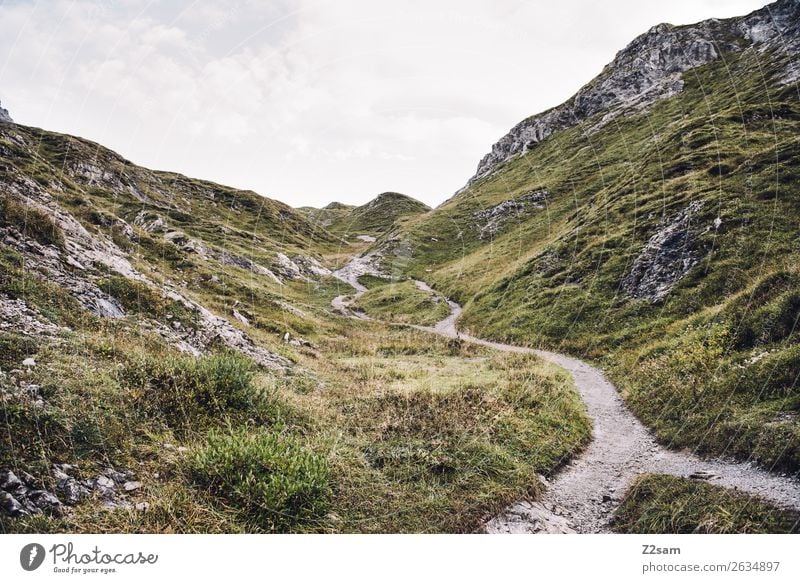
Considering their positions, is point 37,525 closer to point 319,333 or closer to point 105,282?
point 105,282

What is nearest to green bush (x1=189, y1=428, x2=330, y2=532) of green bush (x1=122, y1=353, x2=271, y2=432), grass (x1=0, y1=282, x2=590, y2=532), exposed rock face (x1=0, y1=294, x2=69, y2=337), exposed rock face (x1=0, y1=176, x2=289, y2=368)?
grass (x1=0, y1=282, x2=590, y2=532)

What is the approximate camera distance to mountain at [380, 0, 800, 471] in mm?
11477

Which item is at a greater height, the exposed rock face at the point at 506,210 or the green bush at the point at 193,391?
the exposed rock face at the point at 506,210

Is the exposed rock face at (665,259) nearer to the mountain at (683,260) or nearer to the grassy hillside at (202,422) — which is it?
the mountain at (683,260)

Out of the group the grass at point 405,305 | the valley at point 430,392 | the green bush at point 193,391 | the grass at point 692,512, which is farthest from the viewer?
the grass at point 405,305

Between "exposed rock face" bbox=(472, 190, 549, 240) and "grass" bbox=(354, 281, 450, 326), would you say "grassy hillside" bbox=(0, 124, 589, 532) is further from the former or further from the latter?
"exposed rock face" bbox=(472, 190, 549, 240)

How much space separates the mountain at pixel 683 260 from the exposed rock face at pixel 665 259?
0.41 ft

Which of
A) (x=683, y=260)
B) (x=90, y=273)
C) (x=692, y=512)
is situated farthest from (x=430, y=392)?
(x=683, y=260)

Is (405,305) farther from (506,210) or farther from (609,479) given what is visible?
(609,479)

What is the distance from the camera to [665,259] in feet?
90.3

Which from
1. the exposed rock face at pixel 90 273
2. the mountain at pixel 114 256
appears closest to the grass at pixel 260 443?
the exposed rock face at pixel 90 273

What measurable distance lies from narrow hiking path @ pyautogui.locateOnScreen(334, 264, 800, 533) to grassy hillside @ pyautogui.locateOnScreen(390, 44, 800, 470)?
2.23 feet

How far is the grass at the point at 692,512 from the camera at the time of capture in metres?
6.29

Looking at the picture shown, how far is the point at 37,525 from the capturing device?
482cm
